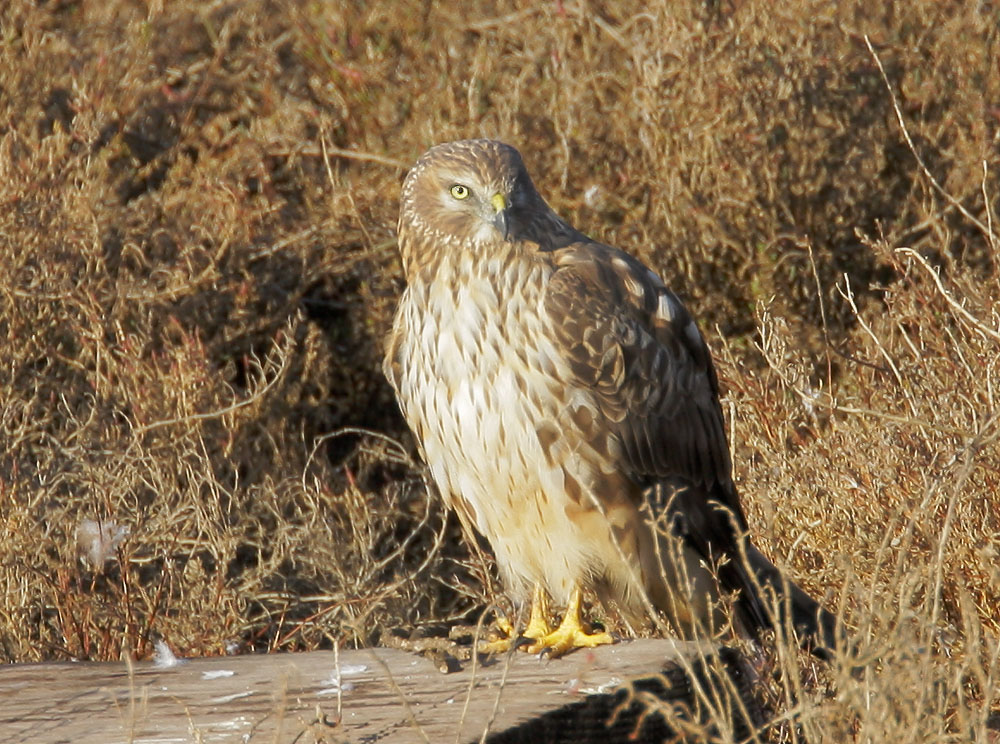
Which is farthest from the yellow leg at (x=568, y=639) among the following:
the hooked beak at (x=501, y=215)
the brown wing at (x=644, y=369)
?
the hooked beak at (x=501, y=215)

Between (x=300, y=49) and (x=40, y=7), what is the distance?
1220 mm

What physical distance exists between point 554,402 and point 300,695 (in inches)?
41.3

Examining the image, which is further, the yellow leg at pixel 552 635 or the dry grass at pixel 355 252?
the dry grass at pixel 355 252

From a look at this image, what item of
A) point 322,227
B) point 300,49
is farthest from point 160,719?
point 300,49

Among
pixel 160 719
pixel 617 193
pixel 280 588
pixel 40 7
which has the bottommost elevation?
pixel 280 588

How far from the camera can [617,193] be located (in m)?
6.36

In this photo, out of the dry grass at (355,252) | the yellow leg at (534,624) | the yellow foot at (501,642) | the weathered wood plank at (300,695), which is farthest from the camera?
the dry grass at (355,252)

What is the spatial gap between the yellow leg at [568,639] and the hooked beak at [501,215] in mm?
1035

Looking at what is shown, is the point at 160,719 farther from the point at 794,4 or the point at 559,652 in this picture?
the point at 794,4

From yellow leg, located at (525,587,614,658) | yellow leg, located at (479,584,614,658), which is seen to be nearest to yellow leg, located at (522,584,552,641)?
yellow leg, located at (479,584,614,658)

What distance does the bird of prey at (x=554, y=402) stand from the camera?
3932 millimetres

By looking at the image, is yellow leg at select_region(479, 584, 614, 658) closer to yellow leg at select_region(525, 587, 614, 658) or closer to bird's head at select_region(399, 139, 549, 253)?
yellow leg at select_region(525, 587, 614, 658)

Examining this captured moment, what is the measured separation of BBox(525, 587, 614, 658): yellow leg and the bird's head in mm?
1037

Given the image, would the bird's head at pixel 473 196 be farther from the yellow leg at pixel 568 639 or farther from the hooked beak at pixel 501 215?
the yellow leg at pixel 568 639
